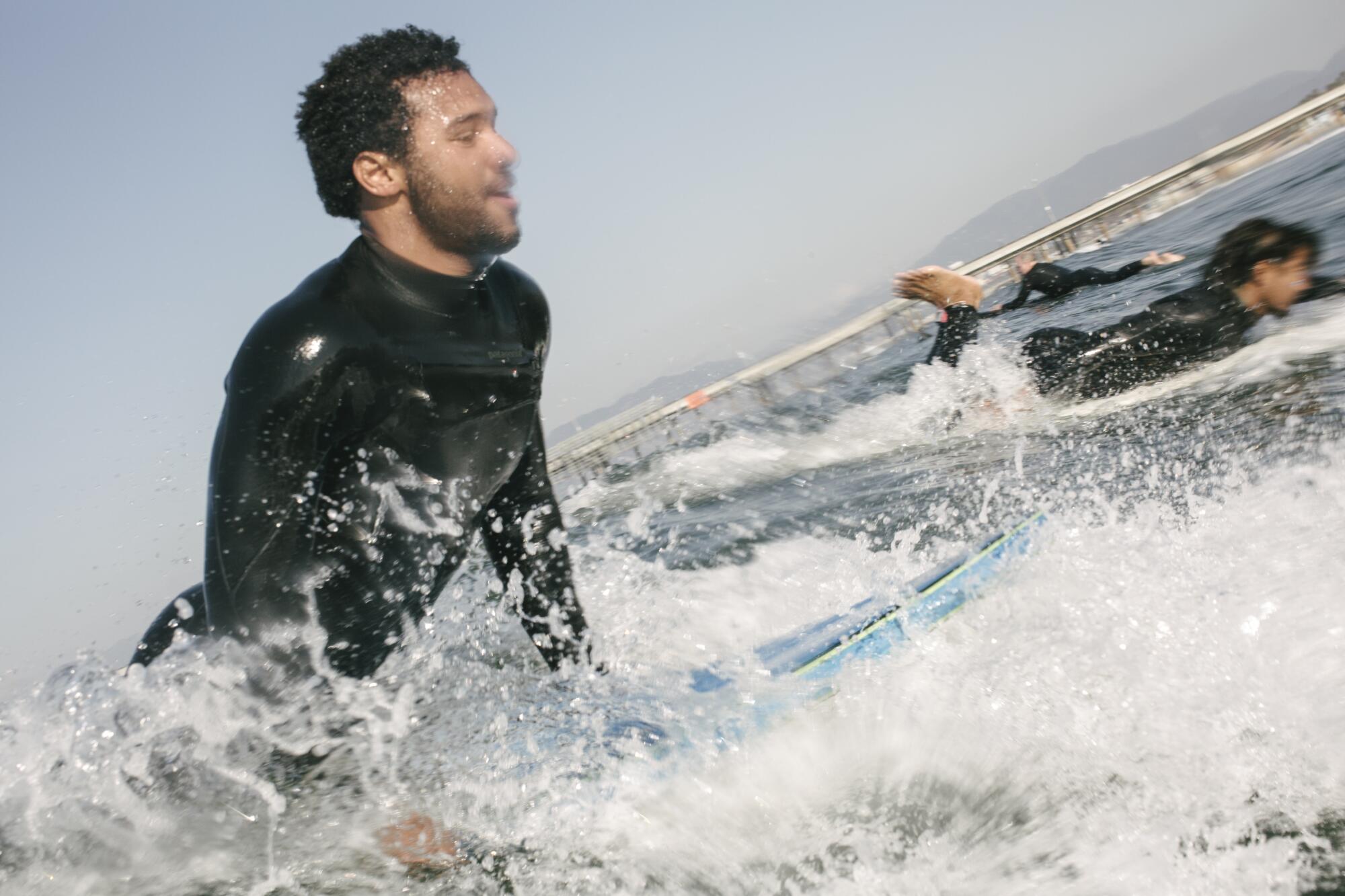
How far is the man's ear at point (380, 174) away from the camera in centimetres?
173

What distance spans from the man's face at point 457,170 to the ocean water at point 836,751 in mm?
1066

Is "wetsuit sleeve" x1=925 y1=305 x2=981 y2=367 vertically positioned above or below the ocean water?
above

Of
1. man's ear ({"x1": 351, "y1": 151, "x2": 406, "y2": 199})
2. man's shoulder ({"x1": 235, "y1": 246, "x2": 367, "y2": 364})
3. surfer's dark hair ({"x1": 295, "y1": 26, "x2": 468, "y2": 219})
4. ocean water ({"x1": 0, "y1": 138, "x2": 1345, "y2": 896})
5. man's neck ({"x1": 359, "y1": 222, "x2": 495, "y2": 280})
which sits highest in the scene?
surfer's dark hair ({"x1": 295, "y1": 26, "x2": 468, "y2": 219})

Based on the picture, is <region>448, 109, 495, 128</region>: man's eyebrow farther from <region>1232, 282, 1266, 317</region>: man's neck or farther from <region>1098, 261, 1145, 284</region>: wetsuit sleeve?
<region>1098, 261, 1145, 284</region>: wetsuit sleeve

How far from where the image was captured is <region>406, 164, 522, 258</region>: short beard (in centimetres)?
172

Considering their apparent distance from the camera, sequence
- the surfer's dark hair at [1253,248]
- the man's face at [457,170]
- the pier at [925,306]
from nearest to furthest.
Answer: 1. the man's face at [457,170]
2. the surfer's dark hair at [1253,248]
3. the pier at [925,306]

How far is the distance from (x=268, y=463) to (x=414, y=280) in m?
0.53

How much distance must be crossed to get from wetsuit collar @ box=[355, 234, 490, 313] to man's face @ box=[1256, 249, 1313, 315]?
190 inches

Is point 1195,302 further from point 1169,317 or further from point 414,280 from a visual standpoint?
point 414,280

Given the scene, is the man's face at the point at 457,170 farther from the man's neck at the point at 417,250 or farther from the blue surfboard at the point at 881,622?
the blue surfboard at the point at 881,622

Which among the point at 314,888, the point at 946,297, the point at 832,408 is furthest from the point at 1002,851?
the point at 832,408

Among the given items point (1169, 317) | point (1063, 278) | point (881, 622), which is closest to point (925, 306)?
point (1063, 278)

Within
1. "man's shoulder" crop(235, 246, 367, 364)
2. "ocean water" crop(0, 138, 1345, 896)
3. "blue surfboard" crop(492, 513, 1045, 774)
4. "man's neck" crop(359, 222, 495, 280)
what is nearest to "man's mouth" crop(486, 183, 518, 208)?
"man's neck" crop(359, 222, 495, 280)

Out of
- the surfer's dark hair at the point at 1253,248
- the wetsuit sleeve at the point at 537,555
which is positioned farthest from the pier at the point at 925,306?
the wetsuit sleeve at the point at 537,555
